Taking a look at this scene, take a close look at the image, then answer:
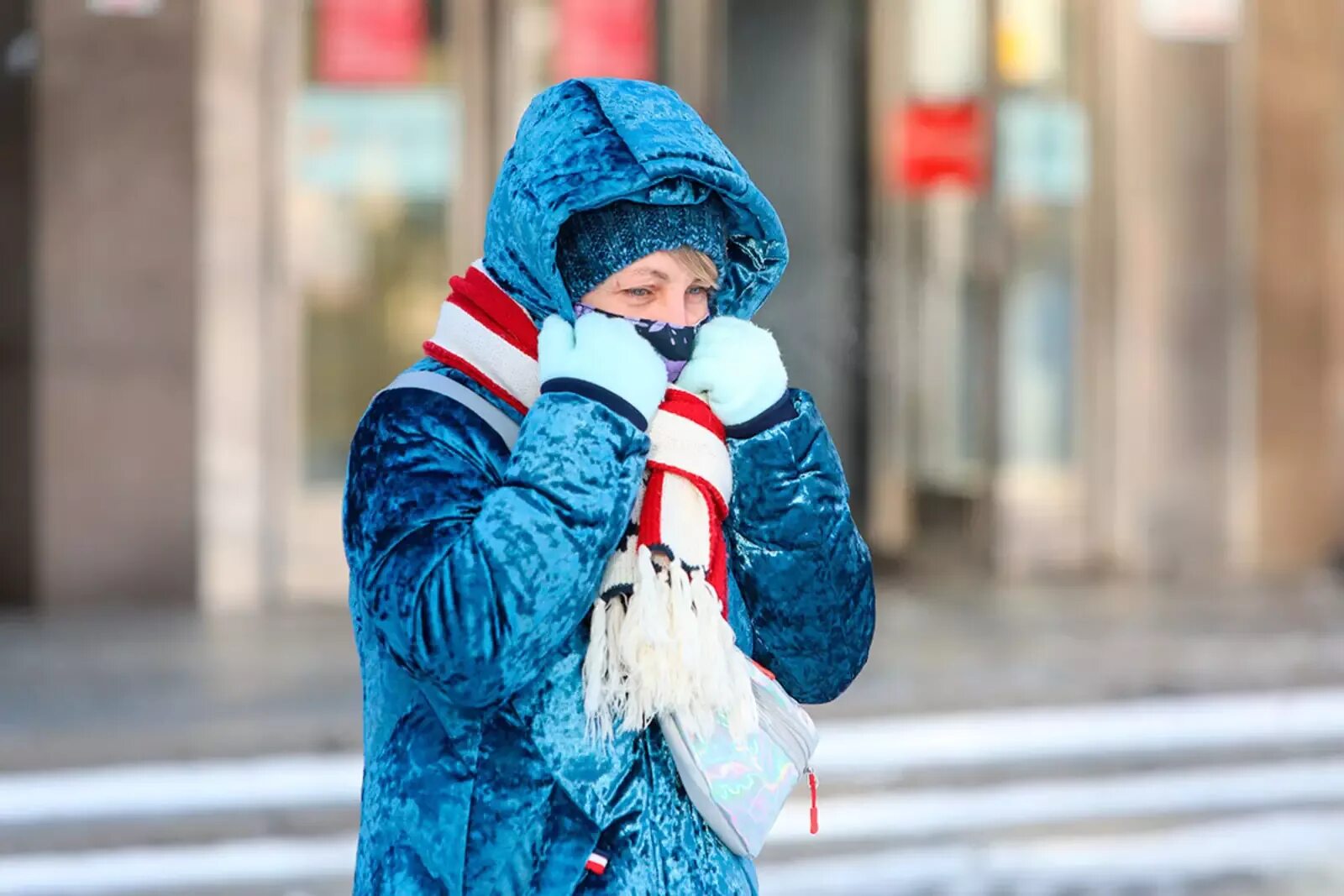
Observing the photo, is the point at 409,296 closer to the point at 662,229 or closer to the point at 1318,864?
the point at 1318,864

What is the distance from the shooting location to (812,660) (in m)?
1.97

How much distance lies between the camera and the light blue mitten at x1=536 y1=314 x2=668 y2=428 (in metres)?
1.70

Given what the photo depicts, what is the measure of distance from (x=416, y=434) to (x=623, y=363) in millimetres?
216

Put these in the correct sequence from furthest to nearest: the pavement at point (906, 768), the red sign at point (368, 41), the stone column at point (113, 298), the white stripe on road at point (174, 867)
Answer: the red sign at point (368, 41)
the stone column at point (113, 298)
the pavement at point (906, 768)
the white stripe on road at point (174, 867)

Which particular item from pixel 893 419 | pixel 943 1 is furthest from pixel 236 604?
pixel 943 1

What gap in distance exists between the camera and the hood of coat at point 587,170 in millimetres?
1724

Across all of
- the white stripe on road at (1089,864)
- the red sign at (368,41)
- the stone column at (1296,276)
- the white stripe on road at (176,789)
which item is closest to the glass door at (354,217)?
the red sign at (368,41)

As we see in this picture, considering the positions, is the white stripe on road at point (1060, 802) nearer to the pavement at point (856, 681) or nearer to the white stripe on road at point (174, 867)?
the pavement at point (856, 681)

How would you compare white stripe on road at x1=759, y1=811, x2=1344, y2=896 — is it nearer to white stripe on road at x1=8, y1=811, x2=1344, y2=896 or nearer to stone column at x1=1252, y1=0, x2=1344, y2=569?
white stripe on road at x1=8, y1=811, x2=1344, y2=896

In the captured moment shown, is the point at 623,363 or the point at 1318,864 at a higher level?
the point at 623,363

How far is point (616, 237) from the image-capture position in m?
1.77

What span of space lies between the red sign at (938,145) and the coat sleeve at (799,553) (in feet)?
25.7

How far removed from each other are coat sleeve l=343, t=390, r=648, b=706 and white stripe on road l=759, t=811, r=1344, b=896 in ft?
10.5

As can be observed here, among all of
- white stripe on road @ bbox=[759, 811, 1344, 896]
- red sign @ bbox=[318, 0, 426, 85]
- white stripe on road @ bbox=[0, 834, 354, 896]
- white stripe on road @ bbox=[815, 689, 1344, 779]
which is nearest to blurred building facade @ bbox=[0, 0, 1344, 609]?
red sign @ bbox=[318, 0, 426, 85]
